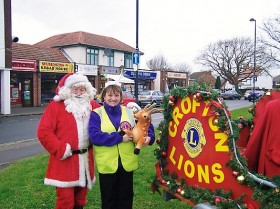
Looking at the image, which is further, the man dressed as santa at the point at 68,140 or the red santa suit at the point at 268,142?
the man dressed as santa at the point at 68,140

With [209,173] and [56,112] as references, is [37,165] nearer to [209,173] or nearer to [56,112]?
[56,112]

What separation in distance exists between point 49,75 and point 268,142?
2632cm

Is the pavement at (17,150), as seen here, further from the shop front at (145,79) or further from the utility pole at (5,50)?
the shop front at (145,79)

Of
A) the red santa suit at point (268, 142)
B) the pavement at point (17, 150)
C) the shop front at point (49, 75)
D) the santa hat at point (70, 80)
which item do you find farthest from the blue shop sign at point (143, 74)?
the red santa suit at point (268, 142)

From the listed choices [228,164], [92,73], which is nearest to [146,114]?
[228,164]

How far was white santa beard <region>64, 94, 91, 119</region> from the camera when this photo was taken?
3500 millimetres

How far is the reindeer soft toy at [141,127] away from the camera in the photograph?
3352 mm

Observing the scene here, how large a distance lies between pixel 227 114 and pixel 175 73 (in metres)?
44.0

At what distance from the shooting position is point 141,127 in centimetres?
341

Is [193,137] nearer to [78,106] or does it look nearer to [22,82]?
[78,106]

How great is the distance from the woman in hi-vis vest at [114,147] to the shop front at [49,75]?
2381 cm

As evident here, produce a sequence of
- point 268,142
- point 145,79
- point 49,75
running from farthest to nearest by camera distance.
→ point 145,79 < point 49,75 < point 268,142

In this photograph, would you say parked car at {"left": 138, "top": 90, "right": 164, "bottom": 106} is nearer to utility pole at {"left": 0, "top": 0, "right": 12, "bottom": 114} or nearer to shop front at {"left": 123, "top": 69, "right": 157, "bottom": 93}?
utility pole at {"left": 0, "top": 0, "right": 12, "bottom": 114}

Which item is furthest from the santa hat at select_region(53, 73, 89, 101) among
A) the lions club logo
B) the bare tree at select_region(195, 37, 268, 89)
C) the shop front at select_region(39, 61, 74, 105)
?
the bare tree at select_region(195, 37, 268, 89)
